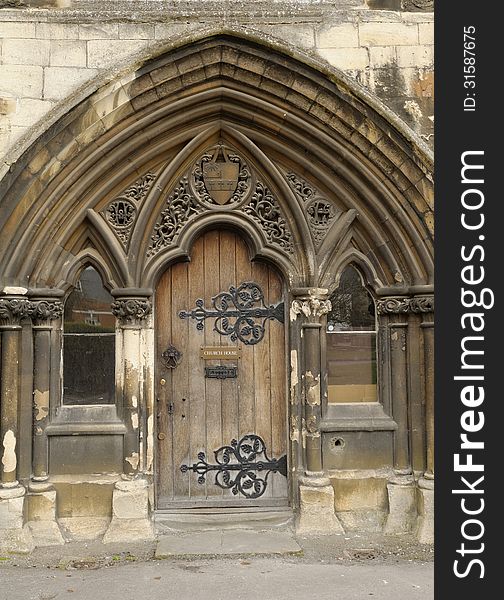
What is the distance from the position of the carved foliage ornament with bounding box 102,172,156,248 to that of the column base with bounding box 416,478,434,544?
10.6ft

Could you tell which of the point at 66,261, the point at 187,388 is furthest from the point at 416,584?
the point at 66,261

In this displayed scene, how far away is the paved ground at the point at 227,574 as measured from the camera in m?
4.19

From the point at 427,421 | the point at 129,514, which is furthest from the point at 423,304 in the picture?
the point at 129,514

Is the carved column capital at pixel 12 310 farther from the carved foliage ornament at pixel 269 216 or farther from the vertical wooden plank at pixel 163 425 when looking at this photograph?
the carved foliage ornament at pixel 269 216

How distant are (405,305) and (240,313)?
1.46 meters

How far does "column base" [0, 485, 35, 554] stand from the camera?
4875 mm

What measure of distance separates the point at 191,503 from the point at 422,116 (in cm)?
386

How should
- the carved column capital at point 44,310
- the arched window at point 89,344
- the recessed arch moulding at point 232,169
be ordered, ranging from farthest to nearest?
the arched window at point 89,344
the carved column capital at point 44,310
the recessed arch moulding at point 232,169

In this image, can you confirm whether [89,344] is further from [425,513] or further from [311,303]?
[425,513]

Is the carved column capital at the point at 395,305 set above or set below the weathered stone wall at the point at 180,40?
below

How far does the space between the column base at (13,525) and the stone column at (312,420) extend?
2.18 meters

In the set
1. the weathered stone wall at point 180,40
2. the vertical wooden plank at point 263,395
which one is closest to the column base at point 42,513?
the vertical wooden plank at point 263,395

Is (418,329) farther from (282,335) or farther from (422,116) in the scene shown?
(422,116)

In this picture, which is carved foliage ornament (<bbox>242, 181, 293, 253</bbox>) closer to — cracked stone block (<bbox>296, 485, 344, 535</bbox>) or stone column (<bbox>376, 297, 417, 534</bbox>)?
stone column (<bbox>376, 297, 417, 534</bbox>)
